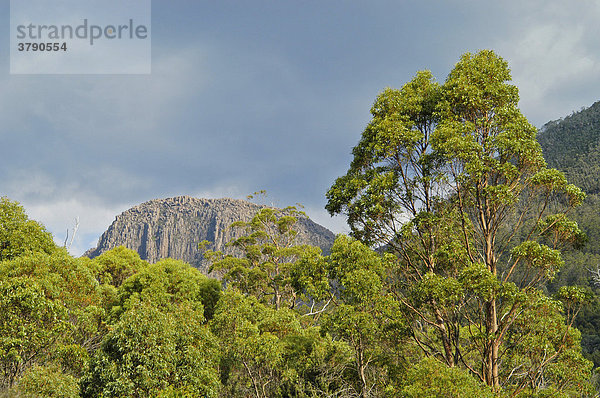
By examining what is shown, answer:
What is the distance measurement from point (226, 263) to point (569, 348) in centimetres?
2083

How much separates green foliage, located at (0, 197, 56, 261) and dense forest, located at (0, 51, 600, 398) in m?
2.78

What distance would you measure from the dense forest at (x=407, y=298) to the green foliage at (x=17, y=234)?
278cm

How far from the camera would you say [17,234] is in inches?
606

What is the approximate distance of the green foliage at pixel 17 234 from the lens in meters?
15.2

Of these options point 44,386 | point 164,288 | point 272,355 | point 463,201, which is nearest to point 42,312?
point 44,386

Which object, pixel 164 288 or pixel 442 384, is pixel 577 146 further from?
pixel 442 384

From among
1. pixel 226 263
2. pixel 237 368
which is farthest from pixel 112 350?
pixel 226 263

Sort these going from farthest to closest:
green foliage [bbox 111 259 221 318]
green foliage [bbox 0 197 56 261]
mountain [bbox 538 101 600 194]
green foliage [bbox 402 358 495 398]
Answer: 1. mountain [bbox 538 101 600 194]
2. green foliage [bbox 111 259 221 318]
3. green foliage [bbox 0 197 56 261]
4. green foliage [bbox 402 358 495 398]

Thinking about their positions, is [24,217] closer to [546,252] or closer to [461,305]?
[461,305]

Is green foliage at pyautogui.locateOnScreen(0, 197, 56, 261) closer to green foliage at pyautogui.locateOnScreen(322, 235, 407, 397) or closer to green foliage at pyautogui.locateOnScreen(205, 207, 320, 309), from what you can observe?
green foliage at pyautogui.locateOnScreen(205, 207, 320, 309)

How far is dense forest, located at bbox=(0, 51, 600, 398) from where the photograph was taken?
352 inches

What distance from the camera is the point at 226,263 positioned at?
26.2m

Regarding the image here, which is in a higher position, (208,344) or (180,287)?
(180,287)

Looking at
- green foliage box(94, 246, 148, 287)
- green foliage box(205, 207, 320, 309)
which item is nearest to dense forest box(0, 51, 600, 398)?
green foliage box(205, 207, 320, 309)
